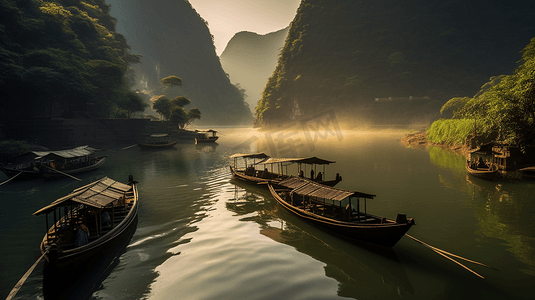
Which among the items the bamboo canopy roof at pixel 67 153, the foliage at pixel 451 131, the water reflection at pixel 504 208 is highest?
the foliage at pixel 451 131

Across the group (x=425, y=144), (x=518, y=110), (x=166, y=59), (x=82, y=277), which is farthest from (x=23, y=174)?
(x=166, y=59)

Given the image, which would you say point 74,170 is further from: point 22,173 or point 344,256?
point 344,256

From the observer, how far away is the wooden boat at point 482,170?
22.3 metres

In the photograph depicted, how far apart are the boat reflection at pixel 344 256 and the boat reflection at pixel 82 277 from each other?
714cm

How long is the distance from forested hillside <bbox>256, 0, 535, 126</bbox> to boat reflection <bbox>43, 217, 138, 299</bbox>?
97219 mm

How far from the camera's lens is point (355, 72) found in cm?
10394

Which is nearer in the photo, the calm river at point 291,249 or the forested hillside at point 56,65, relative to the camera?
the calm river at point 291,249

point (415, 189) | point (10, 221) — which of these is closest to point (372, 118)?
point (415, 189)

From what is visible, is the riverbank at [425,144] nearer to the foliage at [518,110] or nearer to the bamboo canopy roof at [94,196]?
the foliage at [518,110]

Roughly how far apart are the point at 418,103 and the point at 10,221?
10507 cm

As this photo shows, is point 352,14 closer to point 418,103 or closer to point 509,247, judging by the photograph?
point 418,103

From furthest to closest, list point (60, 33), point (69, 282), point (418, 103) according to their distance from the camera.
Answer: point (418, 103) < point (60, 33) < point (69, 282)

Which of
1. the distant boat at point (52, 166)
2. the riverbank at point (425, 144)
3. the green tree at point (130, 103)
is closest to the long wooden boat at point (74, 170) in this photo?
the distant boat at point (52, 166)

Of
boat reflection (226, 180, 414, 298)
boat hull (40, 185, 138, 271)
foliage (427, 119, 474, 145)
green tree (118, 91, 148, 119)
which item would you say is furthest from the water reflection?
green tree (118, 91, 148, 119)
